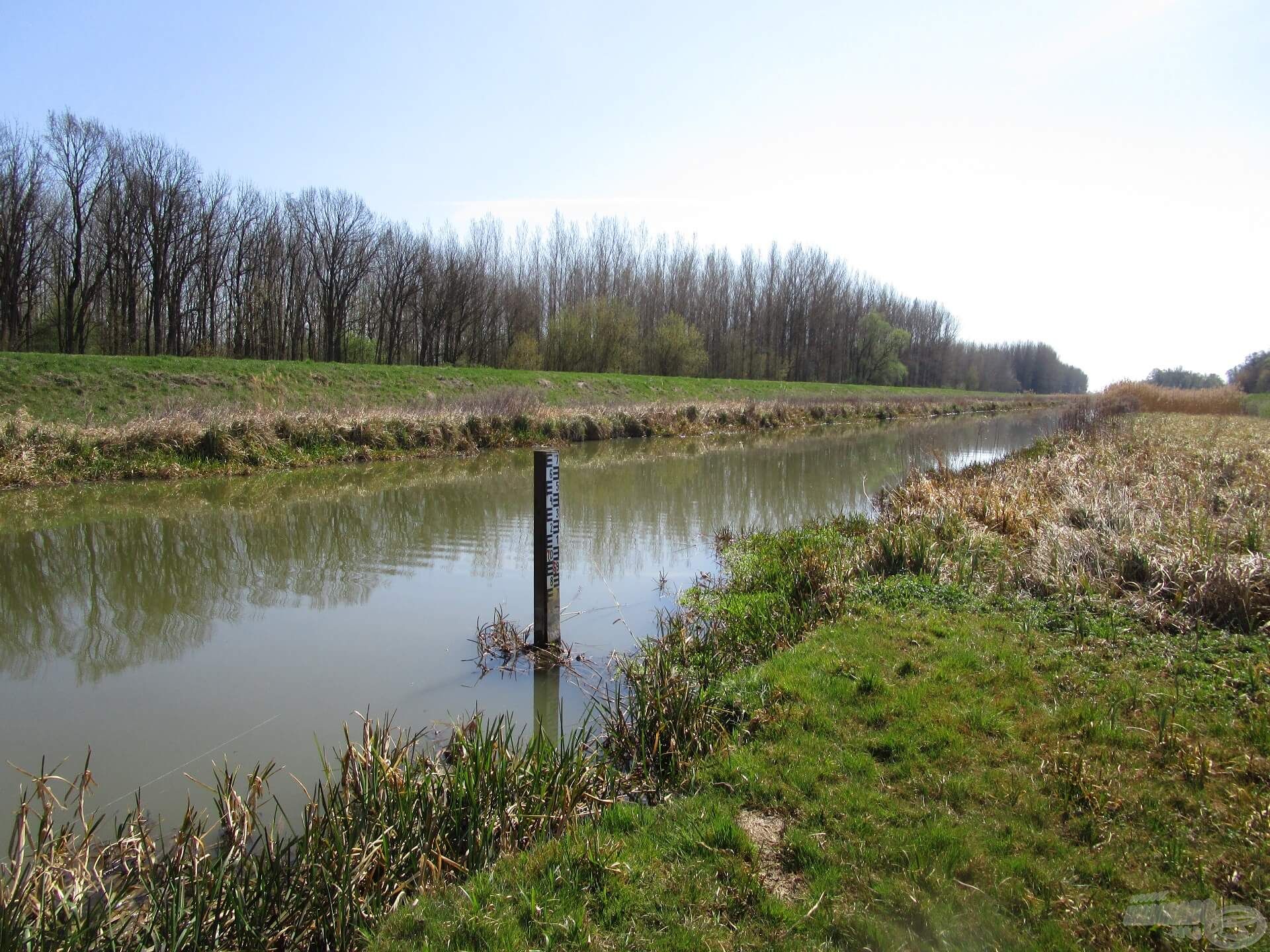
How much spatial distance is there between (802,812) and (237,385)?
76.5ft

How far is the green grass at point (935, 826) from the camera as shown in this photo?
2.61 metres

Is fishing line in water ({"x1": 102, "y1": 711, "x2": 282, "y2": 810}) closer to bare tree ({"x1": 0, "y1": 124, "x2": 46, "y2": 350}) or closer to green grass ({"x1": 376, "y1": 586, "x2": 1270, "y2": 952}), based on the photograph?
green grass ({"x1": 376, "y1": 586, "x2": 1270, "y2": 952})

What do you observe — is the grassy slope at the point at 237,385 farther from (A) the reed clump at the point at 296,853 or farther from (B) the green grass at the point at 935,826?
(B) the green grass at the point at 935,826

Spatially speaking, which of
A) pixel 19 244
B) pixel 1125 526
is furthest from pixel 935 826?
pixel 19 244

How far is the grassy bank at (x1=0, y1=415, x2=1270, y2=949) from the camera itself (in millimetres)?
2607

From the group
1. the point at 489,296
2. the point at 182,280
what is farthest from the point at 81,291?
the point at 489,296

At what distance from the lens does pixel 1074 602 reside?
5738 millimetres

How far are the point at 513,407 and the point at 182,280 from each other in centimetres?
2357

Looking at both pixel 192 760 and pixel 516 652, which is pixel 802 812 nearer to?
pixel 516 652

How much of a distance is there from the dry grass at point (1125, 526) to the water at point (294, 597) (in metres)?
2.74

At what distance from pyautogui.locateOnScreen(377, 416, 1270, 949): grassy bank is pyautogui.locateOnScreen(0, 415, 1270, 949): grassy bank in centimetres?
1

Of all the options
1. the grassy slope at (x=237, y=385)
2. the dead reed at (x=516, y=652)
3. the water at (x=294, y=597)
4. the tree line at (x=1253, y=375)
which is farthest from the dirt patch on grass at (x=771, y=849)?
the tree line at (x=1253, y=375)

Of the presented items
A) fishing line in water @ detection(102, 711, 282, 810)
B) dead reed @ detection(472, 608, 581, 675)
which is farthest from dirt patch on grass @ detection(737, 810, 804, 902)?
fishing line in water @ detection(102, 711, 282, 810)

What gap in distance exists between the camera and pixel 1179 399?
3609cm
